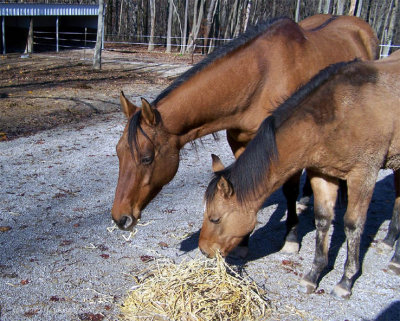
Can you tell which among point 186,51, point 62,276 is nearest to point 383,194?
point 62,276

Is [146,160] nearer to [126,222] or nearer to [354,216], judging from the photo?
[126,222]

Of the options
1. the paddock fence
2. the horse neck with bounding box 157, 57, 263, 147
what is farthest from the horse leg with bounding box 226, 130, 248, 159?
the paddock fence

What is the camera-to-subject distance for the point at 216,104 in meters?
3.76

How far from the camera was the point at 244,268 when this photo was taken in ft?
13.2

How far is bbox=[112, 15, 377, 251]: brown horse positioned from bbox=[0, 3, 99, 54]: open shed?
1763cm

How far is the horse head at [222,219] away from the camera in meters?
3.32

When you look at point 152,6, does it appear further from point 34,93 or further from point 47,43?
point 34,93

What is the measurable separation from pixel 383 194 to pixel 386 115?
319 centimetres

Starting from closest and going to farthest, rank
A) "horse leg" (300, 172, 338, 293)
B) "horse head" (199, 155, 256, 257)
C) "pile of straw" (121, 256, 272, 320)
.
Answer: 1. "pile of straw" (121, 256, 272, 320)
2. "horse head" (199, 155, 256, 257)
3. "horse leg" (300, 172, 338, 293)

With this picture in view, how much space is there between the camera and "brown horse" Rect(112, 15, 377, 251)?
336cm

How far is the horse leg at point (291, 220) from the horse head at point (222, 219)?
117 cm

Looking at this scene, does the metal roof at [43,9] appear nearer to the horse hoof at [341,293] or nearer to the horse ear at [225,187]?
the horse ear at [225,187]

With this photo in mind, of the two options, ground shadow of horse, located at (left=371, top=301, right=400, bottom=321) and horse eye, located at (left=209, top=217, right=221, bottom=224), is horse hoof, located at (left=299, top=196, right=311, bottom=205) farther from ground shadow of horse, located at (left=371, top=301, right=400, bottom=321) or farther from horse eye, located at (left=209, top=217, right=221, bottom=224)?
horse eye, located at (left=209, top=217, right=221, bottom=224)

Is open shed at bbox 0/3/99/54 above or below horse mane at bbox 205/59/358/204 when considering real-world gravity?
above
